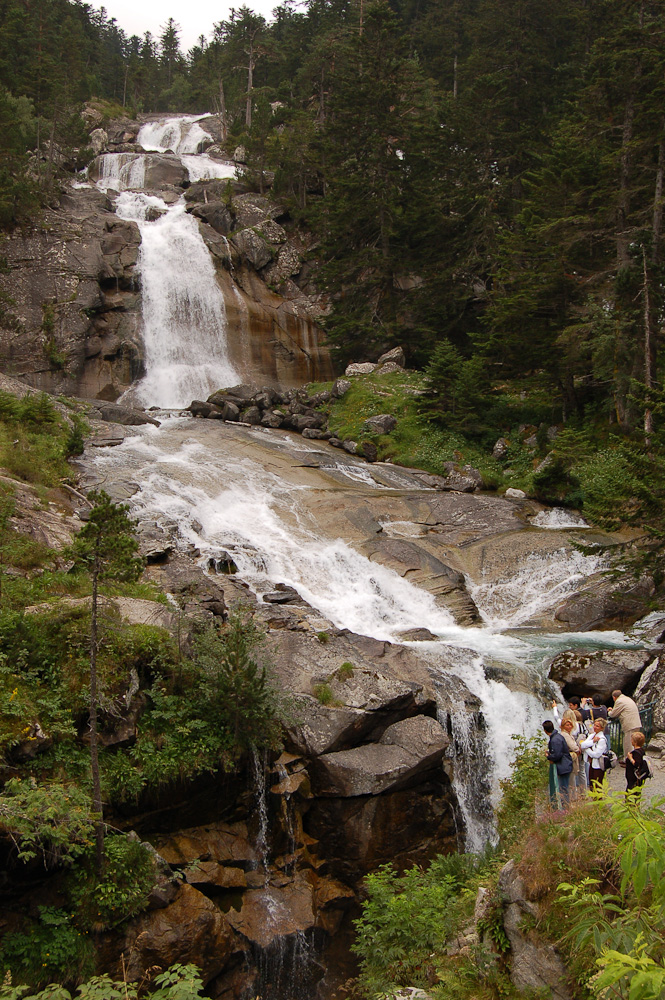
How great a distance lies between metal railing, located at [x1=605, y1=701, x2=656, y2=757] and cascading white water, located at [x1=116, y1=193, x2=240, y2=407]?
80.3ft

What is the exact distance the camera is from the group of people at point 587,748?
8.27m

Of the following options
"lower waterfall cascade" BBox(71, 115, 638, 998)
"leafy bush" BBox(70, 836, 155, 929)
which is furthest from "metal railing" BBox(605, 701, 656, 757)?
"leafy bush" BBox(70, 836, 155, 929)

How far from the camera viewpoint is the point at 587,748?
29.8 ft

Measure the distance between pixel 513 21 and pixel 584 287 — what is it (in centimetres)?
2496

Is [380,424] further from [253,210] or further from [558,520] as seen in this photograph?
[253,210]

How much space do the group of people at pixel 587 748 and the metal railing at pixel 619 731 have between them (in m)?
1.43

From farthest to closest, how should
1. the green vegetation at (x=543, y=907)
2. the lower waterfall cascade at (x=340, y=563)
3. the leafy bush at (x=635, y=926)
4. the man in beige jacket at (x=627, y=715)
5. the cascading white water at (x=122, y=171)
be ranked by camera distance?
the cascading white water at (x=122, y=171) < the lower waterfall cascade at (x=340, y=563) < the man in beige jacket at (x=627, y=715) < the green vegetation at (x=543, y=907) < the leafy bush at (x=635, y=926)

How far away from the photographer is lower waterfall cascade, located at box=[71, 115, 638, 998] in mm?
12555

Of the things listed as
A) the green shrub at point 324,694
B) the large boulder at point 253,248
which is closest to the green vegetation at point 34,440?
the green shrub at point 324,694

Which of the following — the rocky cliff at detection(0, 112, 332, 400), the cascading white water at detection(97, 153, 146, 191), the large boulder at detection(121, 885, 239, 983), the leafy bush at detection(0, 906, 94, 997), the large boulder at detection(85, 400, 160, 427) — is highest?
the cascading white water at detection(97, 153, 146, 191)

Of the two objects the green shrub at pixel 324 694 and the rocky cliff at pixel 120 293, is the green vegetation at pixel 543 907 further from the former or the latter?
the rocky cliff at pixel 120 293

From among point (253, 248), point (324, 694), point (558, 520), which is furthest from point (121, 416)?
point (324, 694)

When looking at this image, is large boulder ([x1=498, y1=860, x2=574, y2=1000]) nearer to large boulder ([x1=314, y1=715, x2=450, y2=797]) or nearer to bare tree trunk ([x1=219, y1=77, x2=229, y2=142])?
large boulder ([x1=314, y1=715, x2=450, y2=797])

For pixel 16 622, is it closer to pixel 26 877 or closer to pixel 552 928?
pixel 26 877
